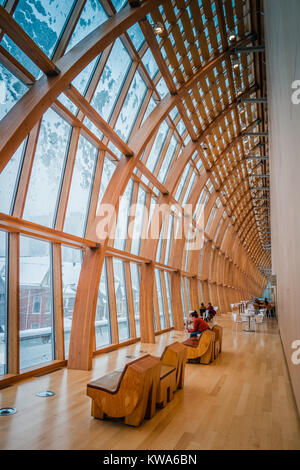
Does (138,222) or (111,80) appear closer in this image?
(111,80)

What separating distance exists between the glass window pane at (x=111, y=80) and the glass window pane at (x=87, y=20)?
2.59 ft

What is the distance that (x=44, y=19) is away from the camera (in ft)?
19.2

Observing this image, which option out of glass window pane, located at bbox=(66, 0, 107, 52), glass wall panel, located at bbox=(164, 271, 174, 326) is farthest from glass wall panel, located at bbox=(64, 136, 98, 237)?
glass wall panel, located at bbox=(164, 271, 174, 326)

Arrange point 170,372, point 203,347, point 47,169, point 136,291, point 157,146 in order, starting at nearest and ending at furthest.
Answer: point 170,372, point 47,169, point 203,347, point 136,291, point 157,146

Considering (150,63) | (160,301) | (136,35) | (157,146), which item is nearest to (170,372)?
(136,35)

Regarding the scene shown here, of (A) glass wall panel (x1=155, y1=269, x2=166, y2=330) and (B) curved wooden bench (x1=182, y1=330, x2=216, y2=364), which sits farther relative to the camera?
(A) glass wall panel (x1=155, y1=269, x2=166, y2=330)

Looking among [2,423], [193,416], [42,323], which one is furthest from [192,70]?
[2,423]

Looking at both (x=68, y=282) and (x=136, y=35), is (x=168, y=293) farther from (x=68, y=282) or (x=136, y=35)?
(x=136, y=35)

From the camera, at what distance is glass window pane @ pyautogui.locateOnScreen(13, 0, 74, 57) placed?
18.2 ft

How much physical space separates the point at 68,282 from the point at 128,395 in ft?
14.1

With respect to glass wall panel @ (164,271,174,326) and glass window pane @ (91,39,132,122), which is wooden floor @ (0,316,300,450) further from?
glass wall panel @ (164,271,174,326)

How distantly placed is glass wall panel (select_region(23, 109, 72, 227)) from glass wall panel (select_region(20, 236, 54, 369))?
642 millimetres

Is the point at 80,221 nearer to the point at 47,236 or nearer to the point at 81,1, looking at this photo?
the point at 47,236

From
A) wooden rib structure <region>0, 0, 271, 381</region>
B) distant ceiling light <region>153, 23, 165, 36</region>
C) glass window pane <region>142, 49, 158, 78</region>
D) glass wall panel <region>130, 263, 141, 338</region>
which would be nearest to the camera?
wooden rib structure <region>0, 0, 271, 381</region>
